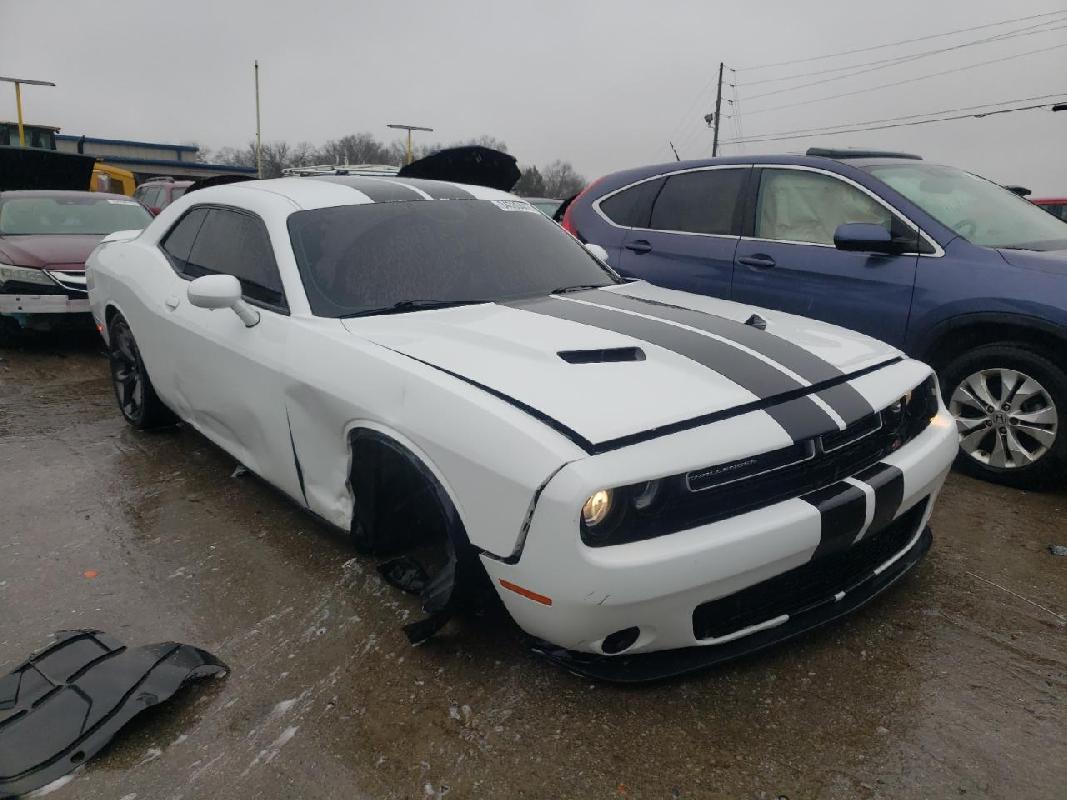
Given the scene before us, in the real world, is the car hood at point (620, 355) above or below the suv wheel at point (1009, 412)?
above

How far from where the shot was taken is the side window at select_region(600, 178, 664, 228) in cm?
498

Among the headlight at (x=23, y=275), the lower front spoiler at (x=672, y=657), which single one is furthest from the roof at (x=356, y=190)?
the headlight at (x=23, y=275)

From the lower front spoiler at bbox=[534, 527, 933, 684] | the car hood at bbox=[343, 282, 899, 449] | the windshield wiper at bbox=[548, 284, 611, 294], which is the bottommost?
the lower front spoiler at bbox=[534, 527, 933, 684]

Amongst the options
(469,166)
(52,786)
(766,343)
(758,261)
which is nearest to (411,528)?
(52,786)

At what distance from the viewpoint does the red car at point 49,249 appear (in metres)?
6.28

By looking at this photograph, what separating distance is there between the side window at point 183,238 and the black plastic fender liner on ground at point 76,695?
6.60 feet

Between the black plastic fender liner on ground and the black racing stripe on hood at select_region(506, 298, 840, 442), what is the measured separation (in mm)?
1629

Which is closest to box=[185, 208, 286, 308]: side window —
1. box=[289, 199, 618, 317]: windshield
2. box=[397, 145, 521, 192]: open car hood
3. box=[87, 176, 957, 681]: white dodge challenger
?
box=[87, 176, 957, 681]: white dodge challenger

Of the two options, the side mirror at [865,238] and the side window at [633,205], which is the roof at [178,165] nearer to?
the side window at [633,205]

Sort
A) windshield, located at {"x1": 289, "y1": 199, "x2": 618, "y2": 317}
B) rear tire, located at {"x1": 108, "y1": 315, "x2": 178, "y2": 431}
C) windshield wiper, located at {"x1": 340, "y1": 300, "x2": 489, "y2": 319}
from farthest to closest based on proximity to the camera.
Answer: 1. rear tire, located at {"x1": 108, "y1": 315, "x2": 178, "y2": 431}
2. windshield, located at {"x1": 289, "y1": 199, "x2": 618, "y2": 317}
3. windshield wiper, located at {"x1": 340, "y1": 300, "x2": 489, "y2": 319}

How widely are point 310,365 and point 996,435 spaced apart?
3.15 m

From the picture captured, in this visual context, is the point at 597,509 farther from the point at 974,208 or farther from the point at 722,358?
the point at 974,208

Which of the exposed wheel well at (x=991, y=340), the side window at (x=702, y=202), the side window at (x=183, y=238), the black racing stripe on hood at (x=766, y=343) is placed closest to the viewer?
the black racing stripe on hood at (x=766, y=343)

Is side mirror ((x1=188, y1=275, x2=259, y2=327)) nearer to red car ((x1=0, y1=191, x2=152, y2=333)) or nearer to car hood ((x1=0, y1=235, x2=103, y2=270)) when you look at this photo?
red car ((x1=0, y1=191, x2=152, y2=333))
